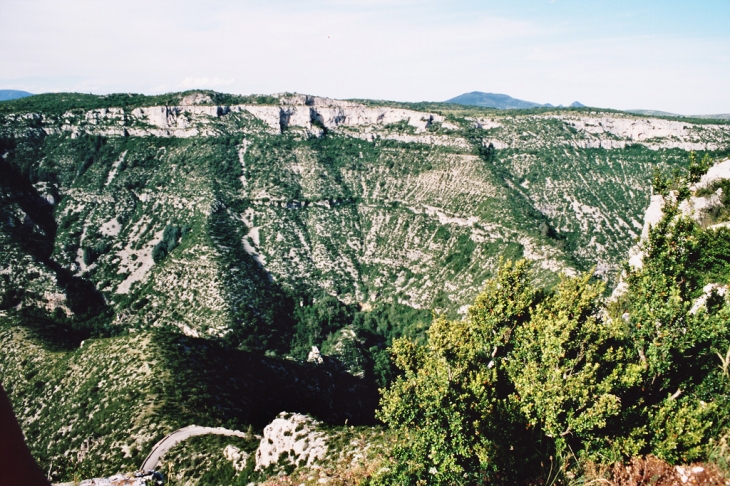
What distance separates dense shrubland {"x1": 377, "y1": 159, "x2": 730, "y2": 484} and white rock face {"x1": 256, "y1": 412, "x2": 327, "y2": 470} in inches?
442

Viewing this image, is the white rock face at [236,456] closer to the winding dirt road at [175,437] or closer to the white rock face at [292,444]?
the white rock face at [292,444]

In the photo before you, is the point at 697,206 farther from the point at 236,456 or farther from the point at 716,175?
the point at 236,456

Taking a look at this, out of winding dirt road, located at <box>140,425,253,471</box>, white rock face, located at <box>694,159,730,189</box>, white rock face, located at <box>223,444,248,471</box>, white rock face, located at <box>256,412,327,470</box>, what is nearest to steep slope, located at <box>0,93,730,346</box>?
white rock face, located at <box>694,159,730,189</box>

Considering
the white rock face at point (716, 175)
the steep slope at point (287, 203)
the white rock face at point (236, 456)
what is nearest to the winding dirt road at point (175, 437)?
the white rock face at point (236, 456)

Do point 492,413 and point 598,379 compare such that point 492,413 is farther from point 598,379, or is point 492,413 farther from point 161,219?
point 161,219

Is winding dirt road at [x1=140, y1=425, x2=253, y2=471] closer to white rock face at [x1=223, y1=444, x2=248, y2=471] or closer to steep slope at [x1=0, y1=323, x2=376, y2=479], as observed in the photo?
steep slope at [x1=0, y1=323, x2=376, y2=479]

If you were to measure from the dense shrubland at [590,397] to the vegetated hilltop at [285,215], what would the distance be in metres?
41.7

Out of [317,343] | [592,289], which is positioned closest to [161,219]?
[317,343]

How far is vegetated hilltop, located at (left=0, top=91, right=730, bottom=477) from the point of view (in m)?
95.3

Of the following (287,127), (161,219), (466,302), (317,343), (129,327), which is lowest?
(317,343)

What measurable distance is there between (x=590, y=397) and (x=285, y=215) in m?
117

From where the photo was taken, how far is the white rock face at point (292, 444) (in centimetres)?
2948

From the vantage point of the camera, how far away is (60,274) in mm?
104500

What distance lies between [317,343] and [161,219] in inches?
2295
